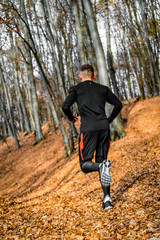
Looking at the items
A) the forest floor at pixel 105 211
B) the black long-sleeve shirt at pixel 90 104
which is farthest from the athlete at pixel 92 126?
the forest floor at pixel 105 211

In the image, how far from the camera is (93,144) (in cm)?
331

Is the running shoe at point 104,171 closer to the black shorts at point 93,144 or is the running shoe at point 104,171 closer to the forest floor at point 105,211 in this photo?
the black shorts at point 93,144

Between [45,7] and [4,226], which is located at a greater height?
[45,7]

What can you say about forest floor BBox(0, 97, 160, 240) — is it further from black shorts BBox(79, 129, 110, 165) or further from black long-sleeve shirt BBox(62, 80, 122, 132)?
black long-sleeve shirt BBox(62, 80, 122, 132)

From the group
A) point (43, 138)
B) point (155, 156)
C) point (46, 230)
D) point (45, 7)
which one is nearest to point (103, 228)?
point (46, 230)

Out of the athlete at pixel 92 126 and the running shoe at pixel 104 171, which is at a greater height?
the athlete at pixel 92 126

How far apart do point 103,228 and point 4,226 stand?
71.8 inches

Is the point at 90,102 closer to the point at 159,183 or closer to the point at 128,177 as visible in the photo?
the point at 159,183

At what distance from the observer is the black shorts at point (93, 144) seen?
3307 millimetres

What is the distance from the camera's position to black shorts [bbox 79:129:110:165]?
3307mm

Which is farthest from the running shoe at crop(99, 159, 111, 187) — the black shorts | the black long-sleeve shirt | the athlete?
the black long-sleeve shirt

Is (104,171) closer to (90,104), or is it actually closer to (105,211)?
(105,211)

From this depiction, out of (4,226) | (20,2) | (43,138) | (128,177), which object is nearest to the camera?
(4,226)

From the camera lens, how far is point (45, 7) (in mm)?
12320
